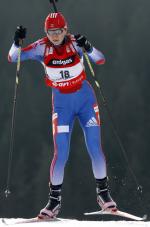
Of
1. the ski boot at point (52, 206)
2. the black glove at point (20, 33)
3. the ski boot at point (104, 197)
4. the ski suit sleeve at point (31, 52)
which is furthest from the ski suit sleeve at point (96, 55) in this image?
the ski boot at point (52, 206)

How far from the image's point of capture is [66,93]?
1066cm

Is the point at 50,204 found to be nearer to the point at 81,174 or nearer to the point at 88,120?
the point at 88,120

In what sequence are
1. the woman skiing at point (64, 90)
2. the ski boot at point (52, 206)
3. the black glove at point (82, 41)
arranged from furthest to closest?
the ski boot at point (52, 206) → the woman skiing at point (64, 90) → the black glove at point (82, 41)

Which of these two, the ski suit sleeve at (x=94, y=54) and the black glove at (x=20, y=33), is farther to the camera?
the ski suit sleeve at (x=94, y=54)

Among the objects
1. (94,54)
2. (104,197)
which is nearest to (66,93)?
(94,54)

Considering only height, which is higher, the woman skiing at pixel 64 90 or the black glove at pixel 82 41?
the black glove at pixel 82 41

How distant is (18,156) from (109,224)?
116 ft

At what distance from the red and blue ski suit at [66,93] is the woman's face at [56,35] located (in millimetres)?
167

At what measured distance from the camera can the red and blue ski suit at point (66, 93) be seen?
410 inches

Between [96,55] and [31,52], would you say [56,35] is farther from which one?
[96,55]

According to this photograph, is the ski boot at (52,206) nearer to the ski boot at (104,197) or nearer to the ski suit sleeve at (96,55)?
the ski boot at (104,197)

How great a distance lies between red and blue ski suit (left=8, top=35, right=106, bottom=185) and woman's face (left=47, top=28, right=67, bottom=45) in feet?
0.55

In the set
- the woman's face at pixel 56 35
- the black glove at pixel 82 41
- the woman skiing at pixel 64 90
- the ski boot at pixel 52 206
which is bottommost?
the ski boot at pixel 52 206

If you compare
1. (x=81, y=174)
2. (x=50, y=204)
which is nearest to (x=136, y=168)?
(x=81, y=174)
